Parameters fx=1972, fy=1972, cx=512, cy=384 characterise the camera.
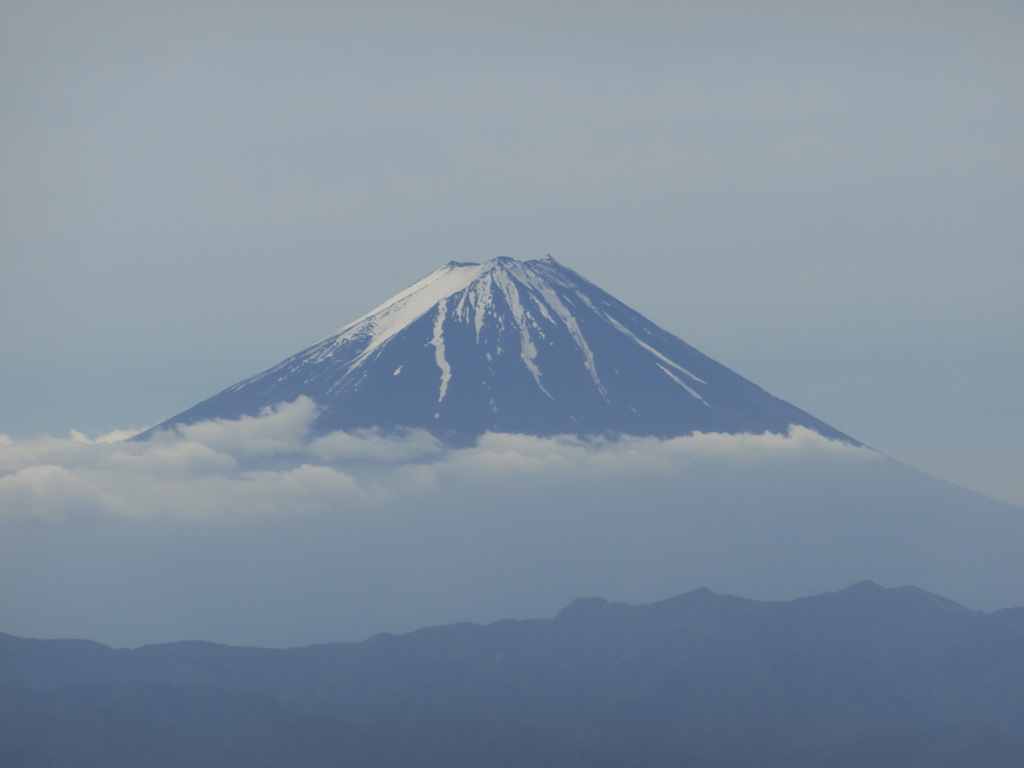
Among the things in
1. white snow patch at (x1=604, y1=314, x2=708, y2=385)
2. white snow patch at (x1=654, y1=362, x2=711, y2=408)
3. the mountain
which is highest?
white snow patch at (x1=604, y1=314, x2=708, y2=385)

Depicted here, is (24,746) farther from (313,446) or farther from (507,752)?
(313,446)

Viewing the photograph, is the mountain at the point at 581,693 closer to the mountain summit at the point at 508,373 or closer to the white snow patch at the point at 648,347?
the mountain summit at the point at 508,373

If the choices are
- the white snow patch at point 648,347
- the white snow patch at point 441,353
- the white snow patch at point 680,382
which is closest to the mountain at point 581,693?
the white snow patch at point 680,382

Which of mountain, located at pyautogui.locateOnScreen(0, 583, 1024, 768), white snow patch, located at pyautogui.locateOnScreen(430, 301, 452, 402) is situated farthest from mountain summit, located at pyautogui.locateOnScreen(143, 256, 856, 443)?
mountain, located at pyautogui.locateOnScreen(0, 583, 1024, 768)

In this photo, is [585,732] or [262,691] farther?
[262,691]

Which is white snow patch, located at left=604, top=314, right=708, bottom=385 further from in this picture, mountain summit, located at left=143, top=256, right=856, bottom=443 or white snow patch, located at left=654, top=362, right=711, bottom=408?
white snow patch, located at left=654, top=362, right=711, bottom=408

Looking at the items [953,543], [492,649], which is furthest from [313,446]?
[953,543]

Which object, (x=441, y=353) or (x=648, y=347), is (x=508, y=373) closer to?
(x=441, y=353)

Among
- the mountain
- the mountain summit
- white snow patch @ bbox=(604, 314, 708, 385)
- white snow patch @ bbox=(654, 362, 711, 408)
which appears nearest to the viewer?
the mountain
